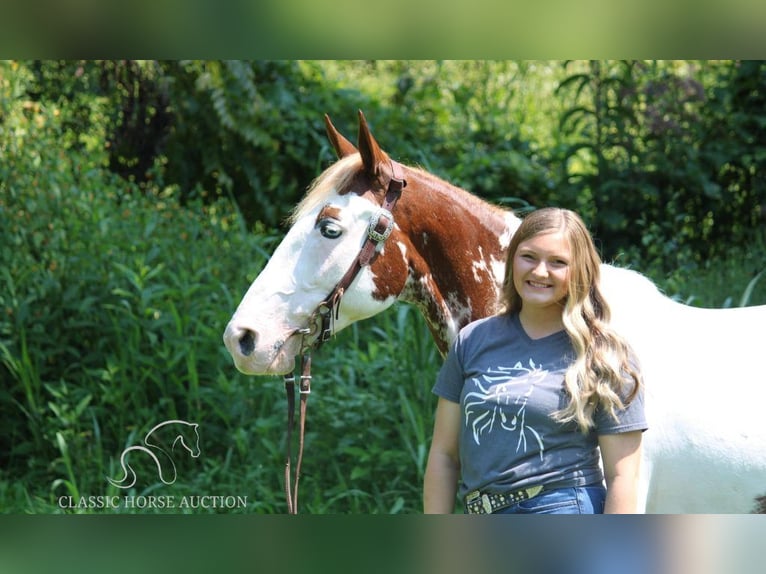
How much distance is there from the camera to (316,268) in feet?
7.95

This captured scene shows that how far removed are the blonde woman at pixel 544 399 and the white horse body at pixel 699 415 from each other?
372 mm

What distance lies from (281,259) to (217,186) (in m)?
3.22

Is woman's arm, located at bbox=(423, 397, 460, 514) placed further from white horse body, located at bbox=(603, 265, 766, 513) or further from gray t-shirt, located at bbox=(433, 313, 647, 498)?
white horse body, located at bbox=(603, 265, 766, 513)

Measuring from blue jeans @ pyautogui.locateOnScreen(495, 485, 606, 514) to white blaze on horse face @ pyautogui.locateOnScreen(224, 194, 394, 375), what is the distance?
852 millimetres

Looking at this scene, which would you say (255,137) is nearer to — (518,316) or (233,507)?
(233,507)

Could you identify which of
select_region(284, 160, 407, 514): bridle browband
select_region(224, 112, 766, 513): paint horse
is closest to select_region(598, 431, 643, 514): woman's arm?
select_region(224, 112, 766, 513): paint horse

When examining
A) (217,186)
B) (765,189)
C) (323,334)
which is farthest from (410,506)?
(765,189)

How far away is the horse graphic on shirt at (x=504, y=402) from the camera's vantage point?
1.83 meters

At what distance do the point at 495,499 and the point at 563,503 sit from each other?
14cm

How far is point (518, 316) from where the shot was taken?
1.97m

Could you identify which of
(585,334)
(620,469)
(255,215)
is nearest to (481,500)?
(620,469)

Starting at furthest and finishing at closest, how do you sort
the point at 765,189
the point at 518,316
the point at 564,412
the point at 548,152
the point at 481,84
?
the point at 481,84 → the point at 548,152 → the point at 765,189 → the point at 518,316 → the point at 564,412

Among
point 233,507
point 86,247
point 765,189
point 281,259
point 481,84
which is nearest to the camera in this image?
point 281,259

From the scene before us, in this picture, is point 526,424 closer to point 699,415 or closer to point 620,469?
point 620,469
